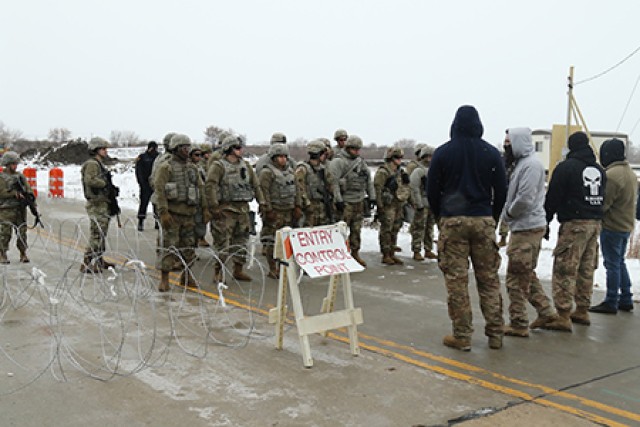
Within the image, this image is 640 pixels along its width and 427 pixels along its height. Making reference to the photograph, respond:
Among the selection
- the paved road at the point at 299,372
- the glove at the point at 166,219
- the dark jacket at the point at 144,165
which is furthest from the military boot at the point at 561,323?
the dark jacket at the point at 144,165

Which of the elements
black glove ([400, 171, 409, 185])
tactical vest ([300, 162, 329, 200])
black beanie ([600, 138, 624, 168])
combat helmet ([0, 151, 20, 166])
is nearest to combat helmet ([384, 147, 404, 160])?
black glove ([400, 171, 409, 185])

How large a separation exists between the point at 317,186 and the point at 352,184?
59 cm

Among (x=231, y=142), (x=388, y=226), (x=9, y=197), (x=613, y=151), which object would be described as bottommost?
(x=388, y=226)

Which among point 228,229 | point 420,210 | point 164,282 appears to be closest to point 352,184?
point 420,210

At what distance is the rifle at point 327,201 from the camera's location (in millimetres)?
10508

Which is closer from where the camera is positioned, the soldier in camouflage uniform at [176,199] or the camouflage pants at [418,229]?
the soldier in camouflage uniform at [176,199]

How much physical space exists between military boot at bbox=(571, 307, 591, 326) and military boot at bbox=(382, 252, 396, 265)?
409cm

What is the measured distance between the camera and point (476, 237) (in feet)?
19.5

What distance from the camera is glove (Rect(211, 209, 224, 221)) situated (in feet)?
29.8

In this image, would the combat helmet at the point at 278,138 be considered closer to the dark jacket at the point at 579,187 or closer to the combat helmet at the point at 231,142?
the combat helmet at the point at 231,142

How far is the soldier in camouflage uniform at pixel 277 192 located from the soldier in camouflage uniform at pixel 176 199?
113 cm

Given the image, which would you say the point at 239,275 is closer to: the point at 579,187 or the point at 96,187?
the point at 96,187

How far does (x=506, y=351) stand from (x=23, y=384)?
4357mm

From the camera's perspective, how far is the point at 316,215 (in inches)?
419
